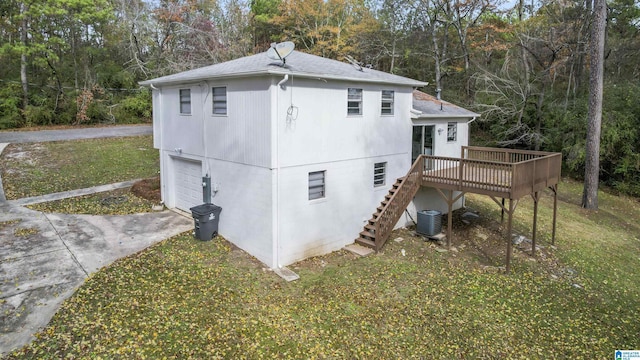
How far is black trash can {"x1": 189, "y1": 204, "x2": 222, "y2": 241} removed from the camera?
1111 centimetres

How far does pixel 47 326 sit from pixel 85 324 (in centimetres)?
59

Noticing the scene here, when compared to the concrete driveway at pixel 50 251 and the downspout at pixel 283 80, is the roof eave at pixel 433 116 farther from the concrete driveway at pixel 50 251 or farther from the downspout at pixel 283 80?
the concrete driveway at pixel 50 251

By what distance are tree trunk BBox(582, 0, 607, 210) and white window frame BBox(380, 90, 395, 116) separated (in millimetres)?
9755

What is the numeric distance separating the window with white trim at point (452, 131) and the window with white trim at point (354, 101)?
4985mm

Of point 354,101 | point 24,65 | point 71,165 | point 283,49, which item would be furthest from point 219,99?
point 24,65

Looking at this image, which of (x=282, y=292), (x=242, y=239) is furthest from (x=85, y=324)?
(x=242, y=239)

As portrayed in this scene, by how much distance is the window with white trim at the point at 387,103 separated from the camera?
12.9m

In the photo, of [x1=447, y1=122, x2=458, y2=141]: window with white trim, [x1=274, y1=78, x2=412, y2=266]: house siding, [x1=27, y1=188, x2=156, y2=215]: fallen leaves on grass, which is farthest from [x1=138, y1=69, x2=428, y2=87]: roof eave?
[x1=27, y1=188, x2=156, y2=215]: fallen leaves on grass

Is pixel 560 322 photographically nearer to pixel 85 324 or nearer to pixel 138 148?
pixel 85 324

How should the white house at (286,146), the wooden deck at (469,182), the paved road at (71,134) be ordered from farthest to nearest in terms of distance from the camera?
the paved road at (71,134)
the wooden deck at (469,182)
the white house at (286,146)

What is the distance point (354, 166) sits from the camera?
39.8ft

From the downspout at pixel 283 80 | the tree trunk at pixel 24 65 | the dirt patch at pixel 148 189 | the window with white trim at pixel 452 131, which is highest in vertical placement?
the tree trunk at pixel 24 65

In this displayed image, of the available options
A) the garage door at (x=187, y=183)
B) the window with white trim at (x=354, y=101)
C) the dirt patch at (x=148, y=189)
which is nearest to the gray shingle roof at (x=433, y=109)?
the window with white trim at (x=354, y=101)

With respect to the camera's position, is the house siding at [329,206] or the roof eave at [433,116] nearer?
the house siding at [329,206]
